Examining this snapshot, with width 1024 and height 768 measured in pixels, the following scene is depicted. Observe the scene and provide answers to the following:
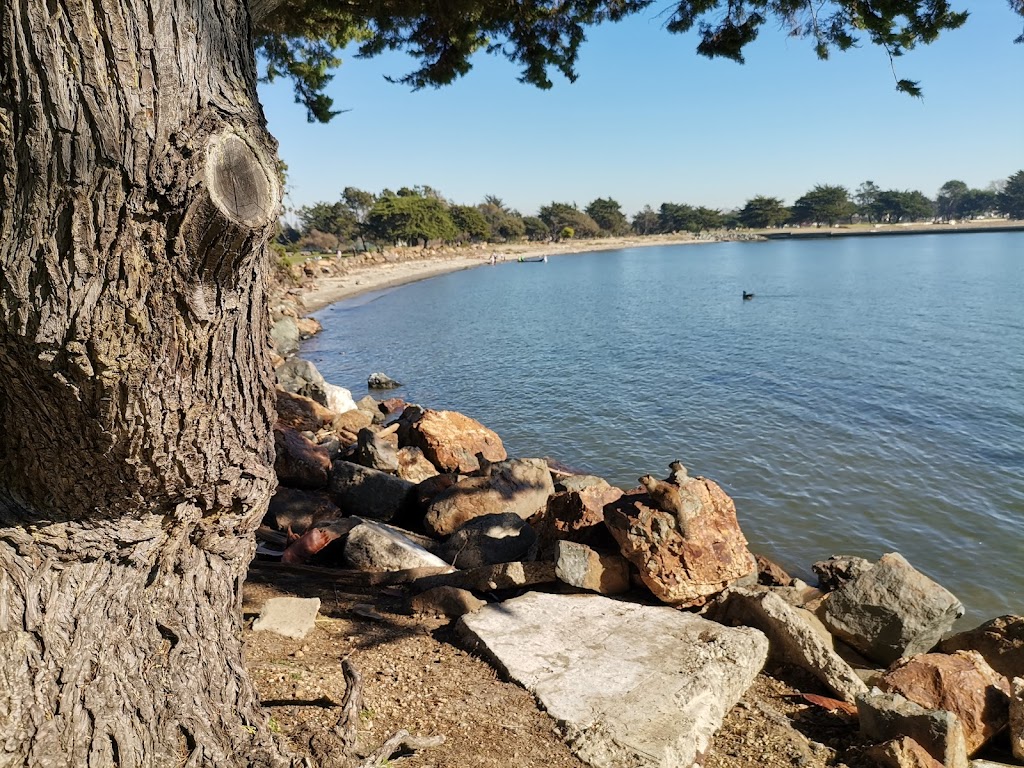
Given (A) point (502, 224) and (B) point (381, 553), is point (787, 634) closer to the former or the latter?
(B) point (381, 553)

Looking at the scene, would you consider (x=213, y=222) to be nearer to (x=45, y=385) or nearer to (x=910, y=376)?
(x=45, y=385)

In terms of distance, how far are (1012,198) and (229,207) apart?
159m

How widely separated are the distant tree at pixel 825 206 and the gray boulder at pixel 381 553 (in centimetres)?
14047

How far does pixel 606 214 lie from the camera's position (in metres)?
135

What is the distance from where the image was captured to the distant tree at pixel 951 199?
13475 centimetres

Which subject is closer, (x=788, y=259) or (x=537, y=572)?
(x=537, y=572)

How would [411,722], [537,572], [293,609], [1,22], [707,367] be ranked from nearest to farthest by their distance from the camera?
[1,22]
[411,722]
[293,609]
[537,572]
[707,367]

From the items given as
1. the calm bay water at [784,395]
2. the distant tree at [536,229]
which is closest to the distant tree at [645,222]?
the distant tree at [536,229]

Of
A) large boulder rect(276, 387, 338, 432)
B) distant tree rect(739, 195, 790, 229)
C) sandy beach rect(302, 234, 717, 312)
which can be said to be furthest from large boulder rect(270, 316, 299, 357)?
distant tree rect(739, 195, 790, 229)

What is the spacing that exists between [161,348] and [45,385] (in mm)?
359

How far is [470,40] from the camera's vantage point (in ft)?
25.4

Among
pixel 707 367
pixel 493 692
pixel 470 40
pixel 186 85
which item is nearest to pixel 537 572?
pixel 493 692

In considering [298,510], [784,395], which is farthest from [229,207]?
[784,395]

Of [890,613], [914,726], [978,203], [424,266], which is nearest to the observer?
[914,726]
